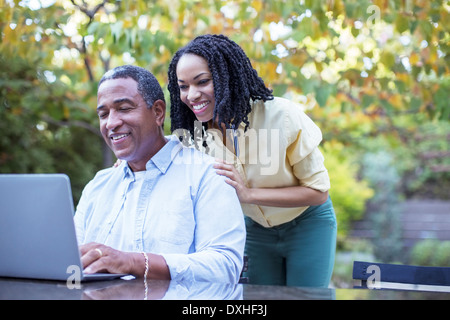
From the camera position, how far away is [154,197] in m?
1.87

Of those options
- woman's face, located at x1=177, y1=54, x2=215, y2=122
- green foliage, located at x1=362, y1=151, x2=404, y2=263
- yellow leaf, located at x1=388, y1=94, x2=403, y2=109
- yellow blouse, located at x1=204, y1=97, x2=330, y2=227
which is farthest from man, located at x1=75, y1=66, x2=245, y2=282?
green foliage, located at x1=362, y1=151, x2=404, y2=263

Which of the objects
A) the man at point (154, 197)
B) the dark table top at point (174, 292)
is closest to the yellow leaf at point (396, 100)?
the man at point (154, 197)

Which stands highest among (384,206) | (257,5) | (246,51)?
(257,5)

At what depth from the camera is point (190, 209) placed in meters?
1.82

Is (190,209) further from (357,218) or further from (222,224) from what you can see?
(357,218)

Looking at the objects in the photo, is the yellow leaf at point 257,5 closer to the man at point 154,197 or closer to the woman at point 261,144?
the woman at point 261,144

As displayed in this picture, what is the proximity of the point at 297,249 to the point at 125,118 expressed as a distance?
103cm

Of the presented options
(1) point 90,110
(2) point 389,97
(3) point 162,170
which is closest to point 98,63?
(1) point 90,110

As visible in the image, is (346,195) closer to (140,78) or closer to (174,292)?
(140,78)

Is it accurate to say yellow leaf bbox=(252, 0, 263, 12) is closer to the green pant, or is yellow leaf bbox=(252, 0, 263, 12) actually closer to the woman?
the woman

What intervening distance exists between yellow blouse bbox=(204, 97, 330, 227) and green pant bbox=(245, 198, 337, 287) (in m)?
0.23

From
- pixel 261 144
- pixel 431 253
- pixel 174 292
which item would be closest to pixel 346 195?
pixel 431 253

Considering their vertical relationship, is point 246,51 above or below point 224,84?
above

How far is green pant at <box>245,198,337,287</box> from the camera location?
245 centimetres
